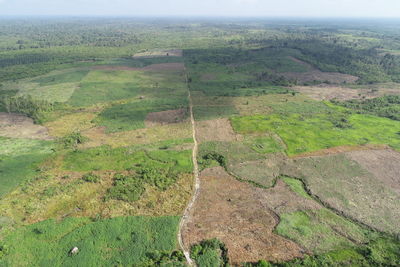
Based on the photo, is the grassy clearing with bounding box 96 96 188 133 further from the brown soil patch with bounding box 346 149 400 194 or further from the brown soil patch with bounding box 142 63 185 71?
the brown soil patch with bounding box 346 149 400 194

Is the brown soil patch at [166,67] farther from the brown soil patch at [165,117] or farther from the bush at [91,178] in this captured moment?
the bush at [91,178]

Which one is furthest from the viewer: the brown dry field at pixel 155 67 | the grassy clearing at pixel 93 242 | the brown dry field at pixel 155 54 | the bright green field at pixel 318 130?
the brown dry field at pixel 155 54

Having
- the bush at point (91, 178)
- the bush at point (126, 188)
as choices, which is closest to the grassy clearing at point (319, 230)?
the bush at point (126, 188)

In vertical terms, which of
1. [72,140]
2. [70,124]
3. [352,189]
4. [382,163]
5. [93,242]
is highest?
[382,163]

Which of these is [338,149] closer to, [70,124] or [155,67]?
[70,124]

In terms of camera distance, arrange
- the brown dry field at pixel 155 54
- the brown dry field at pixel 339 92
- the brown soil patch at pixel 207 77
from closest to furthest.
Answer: the brown dry field at pixel 339 92 → the brown soil patch at pixel 207 77 → the brown dry field at pixel 155 54

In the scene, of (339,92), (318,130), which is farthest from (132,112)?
(339,92)
